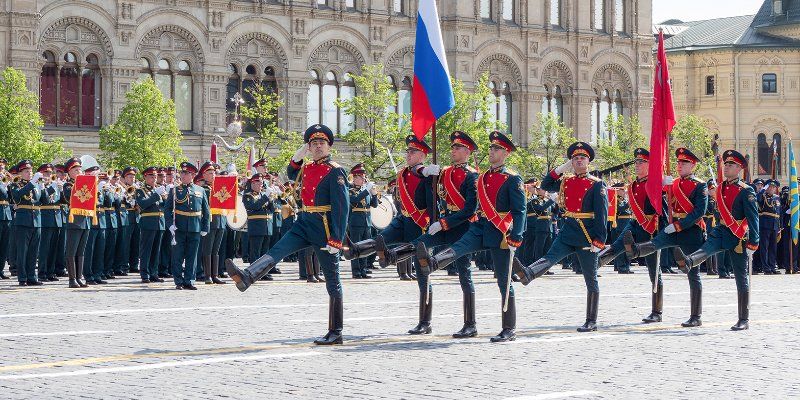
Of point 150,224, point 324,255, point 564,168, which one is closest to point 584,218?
point 564,168

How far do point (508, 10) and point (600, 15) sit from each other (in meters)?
5.24

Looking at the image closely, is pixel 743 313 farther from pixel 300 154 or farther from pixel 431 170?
pixel 300 154

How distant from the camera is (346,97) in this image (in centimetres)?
5294

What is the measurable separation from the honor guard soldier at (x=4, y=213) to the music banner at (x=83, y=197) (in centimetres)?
145

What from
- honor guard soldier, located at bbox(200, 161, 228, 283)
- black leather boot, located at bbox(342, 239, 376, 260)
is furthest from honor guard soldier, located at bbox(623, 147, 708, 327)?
honor guard soldier, located at bbox(200, 161, 228, 283)

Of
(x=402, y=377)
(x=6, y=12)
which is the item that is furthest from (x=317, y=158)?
(x=6, y=12)

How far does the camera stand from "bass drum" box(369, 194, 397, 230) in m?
27.0

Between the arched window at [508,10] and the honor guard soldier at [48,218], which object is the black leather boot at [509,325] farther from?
the arched window at [508,10]

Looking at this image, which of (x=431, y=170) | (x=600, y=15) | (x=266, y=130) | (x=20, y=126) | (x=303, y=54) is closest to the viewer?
(x=431, y=170)

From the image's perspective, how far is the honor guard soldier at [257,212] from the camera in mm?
23938

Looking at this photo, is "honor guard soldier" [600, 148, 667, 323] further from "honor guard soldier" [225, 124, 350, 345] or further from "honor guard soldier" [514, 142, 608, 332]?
"honor guard soldier" [225, 124, 350, 345]

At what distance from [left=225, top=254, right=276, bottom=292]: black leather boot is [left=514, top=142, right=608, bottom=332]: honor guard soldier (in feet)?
10.6

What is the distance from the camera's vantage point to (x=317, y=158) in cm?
1281

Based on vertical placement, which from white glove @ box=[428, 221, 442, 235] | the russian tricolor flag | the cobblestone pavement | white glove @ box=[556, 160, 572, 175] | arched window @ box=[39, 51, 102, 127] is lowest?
the cobblestone pavement
